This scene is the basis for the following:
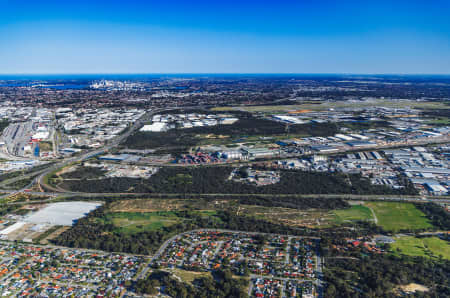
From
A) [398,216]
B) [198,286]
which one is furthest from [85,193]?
[398,216]

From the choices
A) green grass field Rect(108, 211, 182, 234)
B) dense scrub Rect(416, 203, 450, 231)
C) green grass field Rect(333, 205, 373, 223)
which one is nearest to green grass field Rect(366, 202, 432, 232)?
dense scrub Rect(416, 203, 450, 231)

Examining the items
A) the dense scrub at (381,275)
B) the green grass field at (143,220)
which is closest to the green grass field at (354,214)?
the dense scrub at (381,275)

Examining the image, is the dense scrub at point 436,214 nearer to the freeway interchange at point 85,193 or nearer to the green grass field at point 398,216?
the green grass field at point 398,216

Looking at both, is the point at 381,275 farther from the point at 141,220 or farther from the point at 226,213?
the point at 141,220

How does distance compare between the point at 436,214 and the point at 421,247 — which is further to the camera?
the point at 436,214

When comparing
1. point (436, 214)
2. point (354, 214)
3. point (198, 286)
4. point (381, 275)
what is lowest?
point (198, 286)

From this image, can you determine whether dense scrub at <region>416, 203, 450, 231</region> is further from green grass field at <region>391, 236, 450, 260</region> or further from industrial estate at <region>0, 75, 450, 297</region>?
green grass field at <region>391, 236, 450, 260</region>

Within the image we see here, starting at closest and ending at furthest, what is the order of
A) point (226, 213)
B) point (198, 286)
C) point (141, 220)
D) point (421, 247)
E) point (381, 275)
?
point (198, 286)
point (381, 275)
point (421, 247)
point (141, 220)
point (226, 213)
